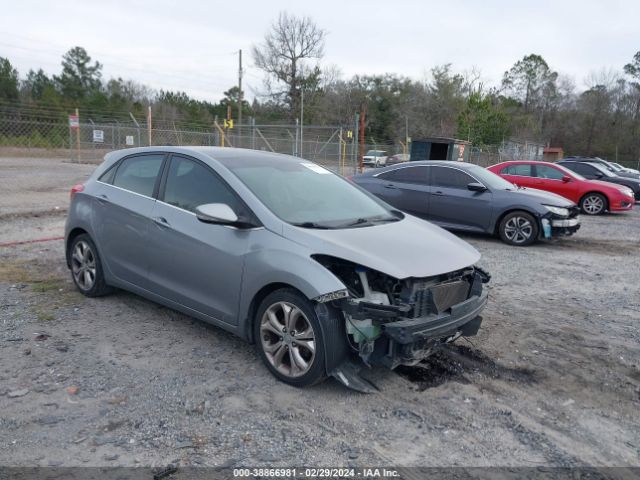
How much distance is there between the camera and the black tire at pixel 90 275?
5.31 m

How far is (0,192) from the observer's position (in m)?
14.2

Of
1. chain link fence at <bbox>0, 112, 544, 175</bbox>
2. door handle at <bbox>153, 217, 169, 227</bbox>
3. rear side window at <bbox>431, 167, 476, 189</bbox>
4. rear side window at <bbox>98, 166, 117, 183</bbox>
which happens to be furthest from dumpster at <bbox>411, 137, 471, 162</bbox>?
door handle at <bbox>153, 217, 169, 227</bbox>

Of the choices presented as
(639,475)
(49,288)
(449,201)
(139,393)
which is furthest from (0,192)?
(639,475)

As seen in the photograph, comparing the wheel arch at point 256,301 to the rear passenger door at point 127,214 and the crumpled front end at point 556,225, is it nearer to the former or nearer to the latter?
the rear passenger door at point 127,214

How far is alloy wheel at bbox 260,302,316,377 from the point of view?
3.59 m

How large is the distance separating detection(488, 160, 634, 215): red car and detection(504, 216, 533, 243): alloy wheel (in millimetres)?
4799

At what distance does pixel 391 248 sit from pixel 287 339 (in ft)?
3.17

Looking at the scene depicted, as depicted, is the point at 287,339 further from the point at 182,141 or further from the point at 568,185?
the point at 182,141

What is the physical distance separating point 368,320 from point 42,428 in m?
2.07

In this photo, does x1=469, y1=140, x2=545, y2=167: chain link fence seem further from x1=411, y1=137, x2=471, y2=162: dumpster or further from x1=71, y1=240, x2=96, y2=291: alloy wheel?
x1=71, y1=240, x2=96, y2=291: alloy wheel

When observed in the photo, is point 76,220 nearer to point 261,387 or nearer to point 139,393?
point 139,393

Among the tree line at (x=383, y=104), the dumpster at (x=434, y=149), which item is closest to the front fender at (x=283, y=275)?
the dumpster at (x=434, y=149)

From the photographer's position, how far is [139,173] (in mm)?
5043

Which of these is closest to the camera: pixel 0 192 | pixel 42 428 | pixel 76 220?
pixel 42 428
